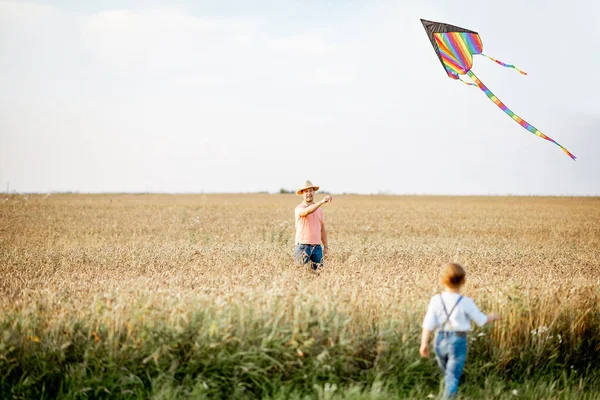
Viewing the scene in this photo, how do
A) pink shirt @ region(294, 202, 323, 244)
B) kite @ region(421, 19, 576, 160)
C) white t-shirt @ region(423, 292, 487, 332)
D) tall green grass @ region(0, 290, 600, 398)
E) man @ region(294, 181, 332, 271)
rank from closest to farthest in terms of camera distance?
white t-shirt @ region(423, 292, 487, 332) < tall green grass @ region(0, 290, 600, 398) < kite @ region(421, 19, 576, 160) < man @ region(294, 181, 332, 271) < pink shirt @ region(294, 202, 323, 244)

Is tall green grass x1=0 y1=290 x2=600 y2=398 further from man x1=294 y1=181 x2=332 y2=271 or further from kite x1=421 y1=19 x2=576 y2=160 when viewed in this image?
man x1=294 y1=181 x2=332 y2=271

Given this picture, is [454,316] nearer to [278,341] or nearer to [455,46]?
[278,341]

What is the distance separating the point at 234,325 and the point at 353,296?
5.54 ft

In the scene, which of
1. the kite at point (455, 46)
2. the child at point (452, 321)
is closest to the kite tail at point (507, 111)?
the kite at point (455, 46)

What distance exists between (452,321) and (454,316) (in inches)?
2.1

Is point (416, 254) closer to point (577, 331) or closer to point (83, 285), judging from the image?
point (577, 331)

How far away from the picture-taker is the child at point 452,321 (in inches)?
211

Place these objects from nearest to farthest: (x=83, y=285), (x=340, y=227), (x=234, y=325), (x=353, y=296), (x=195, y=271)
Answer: (x=234, y=325), (x=353, y=296), (x=83, y=285), (x=195, y=271), (x=340, y=227)

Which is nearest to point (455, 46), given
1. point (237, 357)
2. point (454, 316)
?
point (454, 316)

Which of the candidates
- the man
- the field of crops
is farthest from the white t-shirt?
the man

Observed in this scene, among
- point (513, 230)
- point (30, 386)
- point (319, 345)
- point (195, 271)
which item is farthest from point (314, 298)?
point (513, 230)

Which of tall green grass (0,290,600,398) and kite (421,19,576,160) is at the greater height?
kite (421,19,576,160)

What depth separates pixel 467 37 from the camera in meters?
6.99

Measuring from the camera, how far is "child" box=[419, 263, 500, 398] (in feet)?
17.6
